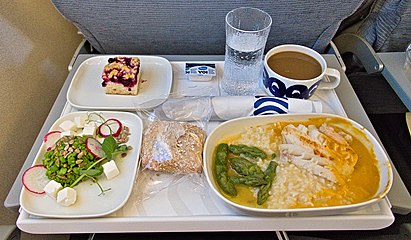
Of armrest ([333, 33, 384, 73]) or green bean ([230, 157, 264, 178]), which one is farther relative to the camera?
armrest ([333, 33, 384, 73])

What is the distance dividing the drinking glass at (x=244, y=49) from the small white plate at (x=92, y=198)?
265mm

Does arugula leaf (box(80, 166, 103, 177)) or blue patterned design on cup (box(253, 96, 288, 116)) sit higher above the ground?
blue patterned design on cup (box(253, 96, 288, 116))

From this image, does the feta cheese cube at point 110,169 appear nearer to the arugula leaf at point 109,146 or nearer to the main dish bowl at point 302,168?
the arugula leaf at point 109,146

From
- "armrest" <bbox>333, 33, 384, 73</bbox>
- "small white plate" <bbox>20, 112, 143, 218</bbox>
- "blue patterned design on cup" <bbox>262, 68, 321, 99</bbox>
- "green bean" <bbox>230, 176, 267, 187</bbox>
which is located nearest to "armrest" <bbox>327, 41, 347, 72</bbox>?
"armrest" <bbox>333, 33, 384, 73</bbox>

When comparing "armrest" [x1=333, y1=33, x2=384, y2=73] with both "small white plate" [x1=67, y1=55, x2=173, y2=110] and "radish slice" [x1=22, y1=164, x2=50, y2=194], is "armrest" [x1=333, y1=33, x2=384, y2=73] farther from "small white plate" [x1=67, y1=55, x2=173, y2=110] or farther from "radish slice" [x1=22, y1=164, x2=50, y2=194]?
"radish slice" [x1=22, y1=164, x2=50, y2=194]

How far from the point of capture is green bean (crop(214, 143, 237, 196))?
63 cm

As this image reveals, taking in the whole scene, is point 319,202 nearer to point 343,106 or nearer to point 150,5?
point 343,106

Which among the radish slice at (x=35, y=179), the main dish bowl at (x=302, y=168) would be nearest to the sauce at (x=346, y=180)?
the main dish bowl at (x=302, y=168)

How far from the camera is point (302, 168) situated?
0.67 meters

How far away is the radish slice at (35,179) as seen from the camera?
0.64m

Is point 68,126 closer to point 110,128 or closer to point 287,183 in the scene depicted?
point 110,128

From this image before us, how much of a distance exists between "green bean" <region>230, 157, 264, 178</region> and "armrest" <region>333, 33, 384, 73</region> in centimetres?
54

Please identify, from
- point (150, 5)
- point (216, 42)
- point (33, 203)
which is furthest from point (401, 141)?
point (33, 203)

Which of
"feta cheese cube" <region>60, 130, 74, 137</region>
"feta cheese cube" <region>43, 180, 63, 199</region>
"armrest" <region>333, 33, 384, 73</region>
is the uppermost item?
"feta cheese cube" <region>60, 130, 74, 137</region>
